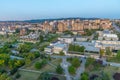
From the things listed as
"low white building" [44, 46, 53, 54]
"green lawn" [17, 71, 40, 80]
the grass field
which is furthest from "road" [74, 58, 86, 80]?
"low white building" [44, 46, 53, 54]

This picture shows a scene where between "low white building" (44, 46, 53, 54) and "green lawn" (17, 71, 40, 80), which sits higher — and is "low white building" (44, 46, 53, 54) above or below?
above

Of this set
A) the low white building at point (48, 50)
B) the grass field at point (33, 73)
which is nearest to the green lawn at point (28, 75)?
the grass field at point (33, 73)

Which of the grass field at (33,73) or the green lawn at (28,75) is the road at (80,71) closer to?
the grass field at (33,73)

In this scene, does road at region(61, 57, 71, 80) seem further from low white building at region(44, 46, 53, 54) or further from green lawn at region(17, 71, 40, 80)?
low white building at region(44, 46, 53, 54)

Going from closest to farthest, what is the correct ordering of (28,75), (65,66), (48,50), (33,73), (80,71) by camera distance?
1. (28,75)
2. (33,73)
3. (80,71)
4. (65,66)
5. (48,50)

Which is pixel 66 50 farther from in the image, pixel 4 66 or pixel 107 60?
pixel 4 66

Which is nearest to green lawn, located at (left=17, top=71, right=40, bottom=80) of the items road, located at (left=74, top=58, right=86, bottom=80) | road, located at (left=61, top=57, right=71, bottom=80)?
road, located at (left=61, top=57, right=71, bottom=80)

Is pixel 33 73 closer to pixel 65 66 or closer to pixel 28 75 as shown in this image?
pixel 28 75

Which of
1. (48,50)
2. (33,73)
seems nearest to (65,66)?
(33,73)

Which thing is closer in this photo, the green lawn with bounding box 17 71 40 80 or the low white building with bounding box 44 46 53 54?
the green lawn with bounding box 17 71 40 80

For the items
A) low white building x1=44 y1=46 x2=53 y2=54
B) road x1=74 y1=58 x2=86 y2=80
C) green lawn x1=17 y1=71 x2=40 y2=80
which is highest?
low white building x1=44 y1=46 x2=53 y2=54

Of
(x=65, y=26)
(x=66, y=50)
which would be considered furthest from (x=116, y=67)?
(x=65, y=26)
